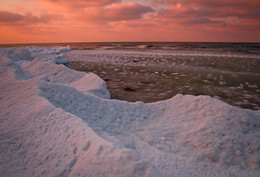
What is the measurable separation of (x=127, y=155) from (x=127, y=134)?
78 centimetres

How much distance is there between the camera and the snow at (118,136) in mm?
1300

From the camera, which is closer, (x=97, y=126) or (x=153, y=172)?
(x=153, y=172)

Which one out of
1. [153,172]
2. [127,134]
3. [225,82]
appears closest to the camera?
[153,172]

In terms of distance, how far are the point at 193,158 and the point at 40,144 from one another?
1.62 m

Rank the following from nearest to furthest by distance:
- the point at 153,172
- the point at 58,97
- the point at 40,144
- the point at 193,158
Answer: the point at 153,172, the point at 40,144, the point at 193,158, the point at 58,97

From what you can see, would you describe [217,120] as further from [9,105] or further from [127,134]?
[9,105]

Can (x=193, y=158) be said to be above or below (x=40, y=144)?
below

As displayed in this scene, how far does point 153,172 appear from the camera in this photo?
44.9 inches

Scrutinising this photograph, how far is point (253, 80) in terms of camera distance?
616 centimetres

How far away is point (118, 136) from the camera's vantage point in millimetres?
1930

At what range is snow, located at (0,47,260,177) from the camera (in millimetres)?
1300

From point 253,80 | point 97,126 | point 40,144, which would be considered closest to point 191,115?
point 97,126

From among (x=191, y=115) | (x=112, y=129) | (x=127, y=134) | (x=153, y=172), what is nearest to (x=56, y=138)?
(x=112, y=129)

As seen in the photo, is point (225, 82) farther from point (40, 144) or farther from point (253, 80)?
point (40, 144)
